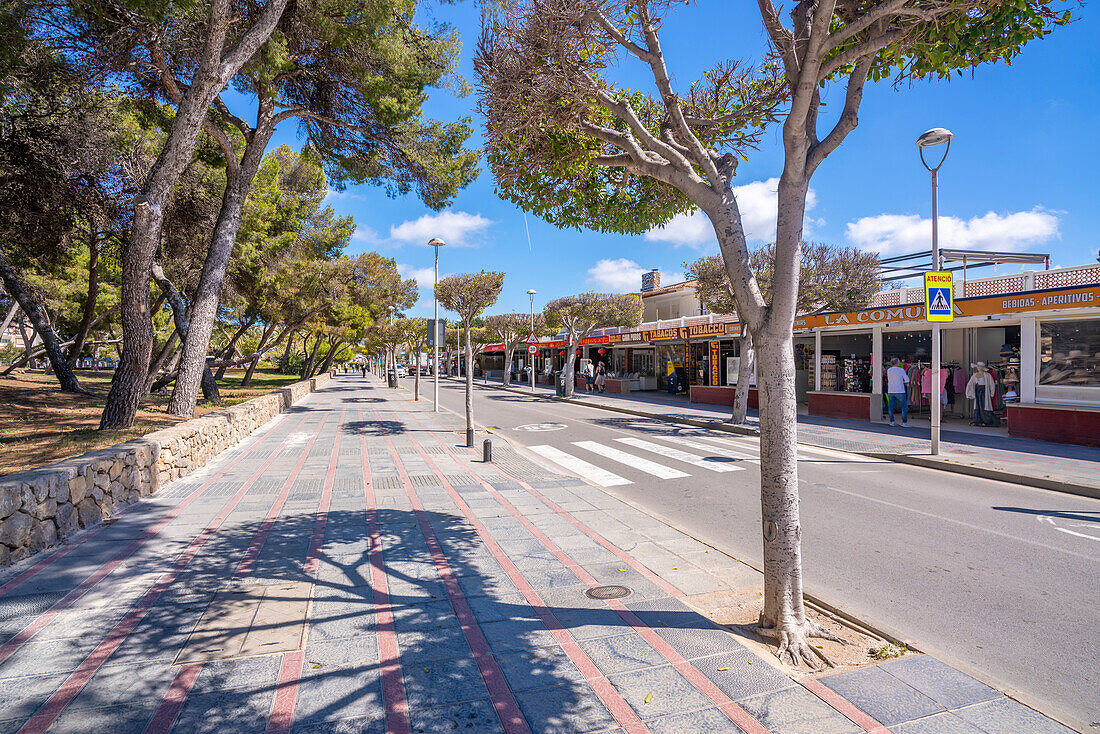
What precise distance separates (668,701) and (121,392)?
10093 mm

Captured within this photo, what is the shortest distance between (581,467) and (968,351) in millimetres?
15813

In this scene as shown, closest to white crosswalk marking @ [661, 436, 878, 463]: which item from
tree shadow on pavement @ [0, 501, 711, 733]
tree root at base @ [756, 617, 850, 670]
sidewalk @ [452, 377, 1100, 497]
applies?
sidewalk @ [452, 377, 1100, 497]

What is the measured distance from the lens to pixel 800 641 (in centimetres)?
341

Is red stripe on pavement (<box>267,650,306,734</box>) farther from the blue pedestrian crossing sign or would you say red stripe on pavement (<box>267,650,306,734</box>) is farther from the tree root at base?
the blue pedestrian crossing sign

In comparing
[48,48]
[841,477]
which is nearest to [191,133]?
[48,48]

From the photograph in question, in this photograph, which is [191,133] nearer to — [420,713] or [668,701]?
[420,713]

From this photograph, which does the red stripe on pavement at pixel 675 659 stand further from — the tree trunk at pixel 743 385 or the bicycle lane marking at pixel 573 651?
the tree trunk at pixel 743 385

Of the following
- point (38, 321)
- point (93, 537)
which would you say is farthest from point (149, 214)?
point (38, 321)

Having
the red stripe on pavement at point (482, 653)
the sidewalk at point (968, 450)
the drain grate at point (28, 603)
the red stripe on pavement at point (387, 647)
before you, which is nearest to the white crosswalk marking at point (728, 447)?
the sidewalk at point (968, 450)

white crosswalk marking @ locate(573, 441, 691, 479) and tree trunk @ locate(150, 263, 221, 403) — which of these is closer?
white crosswalk marking @ locate(573, 441, 691, 479)

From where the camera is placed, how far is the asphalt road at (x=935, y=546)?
3.54m

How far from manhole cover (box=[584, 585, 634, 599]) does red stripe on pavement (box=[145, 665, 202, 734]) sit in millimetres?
2594

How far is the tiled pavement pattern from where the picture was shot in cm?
281

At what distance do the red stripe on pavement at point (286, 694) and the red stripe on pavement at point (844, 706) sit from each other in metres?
2.78
